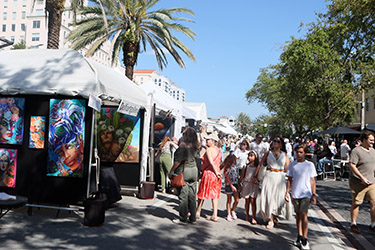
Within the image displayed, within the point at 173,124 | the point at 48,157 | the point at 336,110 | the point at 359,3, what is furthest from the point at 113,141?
the point at 336,110

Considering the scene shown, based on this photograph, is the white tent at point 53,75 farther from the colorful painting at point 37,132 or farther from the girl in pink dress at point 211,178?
the girl in pink dress at point 211,178

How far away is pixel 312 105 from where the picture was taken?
2997cm

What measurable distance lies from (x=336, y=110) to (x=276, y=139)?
77.7 feet

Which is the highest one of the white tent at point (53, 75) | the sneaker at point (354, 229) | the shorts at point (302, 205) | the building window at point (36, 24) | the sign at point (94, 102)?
the building window at point (36, 24)

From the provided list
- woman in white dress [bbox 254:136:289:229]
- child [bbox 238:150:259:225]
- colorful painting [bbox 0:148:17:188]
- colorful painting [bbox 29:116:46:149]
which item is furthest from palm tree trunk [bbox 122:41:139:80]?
woman in white dress [bbox 254:136:289:229]

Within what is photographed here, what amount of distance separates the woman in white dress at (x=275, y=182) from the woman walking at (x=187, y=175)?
4.39 ft

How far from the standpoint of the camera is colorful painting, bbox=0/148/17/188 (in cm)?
698

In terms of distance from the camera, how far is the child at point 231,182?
293 inches

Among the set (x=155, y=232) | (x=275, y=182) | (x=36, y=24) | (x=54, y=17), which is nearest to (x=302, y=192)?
(x=275, y=182)

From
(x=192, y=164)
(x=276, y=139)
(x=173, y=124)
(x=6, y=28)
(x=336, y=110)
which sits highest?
(x=6, y=28)

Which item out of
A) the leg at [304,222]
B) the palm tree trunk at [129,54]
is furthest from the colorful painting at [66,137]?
the palm tree trunk at [129,54]

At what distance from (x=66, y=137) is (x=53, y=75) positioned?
1.24 meters

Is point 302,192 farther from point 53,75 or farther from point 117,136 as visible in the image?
point 117,136

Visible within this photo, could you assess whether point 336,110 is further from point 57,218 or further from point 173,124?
point 57,218
